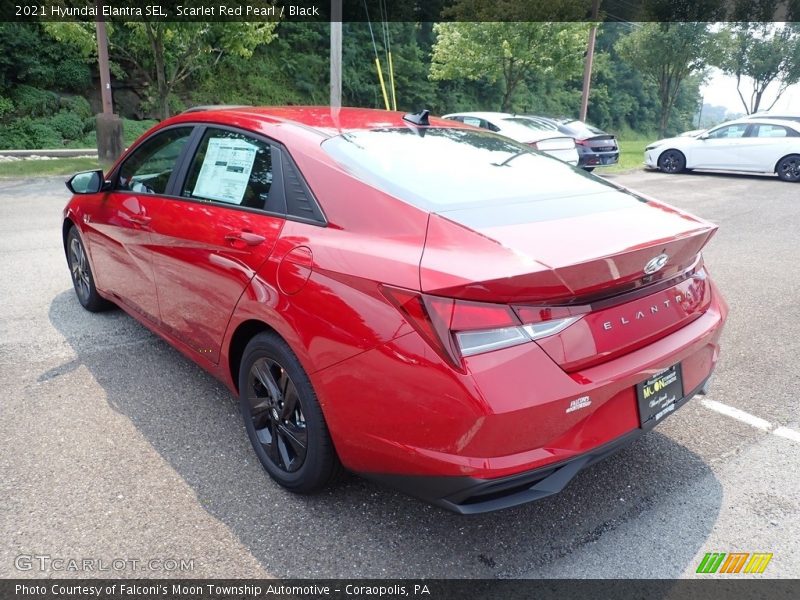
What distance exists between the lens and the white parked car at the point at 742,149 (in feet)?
47.4

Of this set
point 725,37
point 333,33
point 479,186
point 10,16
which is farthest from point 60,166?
point 725,37

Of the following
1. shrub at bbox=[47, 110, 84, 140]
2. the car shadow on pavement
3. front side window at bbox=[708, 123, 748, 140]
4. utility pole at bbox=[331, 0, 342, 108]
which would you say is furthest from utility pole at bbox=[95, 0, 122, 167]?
front side window at bbox=[708, 123, 748, 140]

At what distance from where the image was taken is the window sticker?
2902 mm

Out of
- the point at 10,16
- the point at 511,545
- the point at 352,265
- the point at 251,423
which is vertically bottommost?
the point at 511,545

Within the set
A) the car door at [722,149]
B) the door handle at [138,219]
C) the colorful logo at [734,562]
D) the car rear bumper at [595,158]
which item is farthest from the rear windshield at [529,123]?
the colorful logo at [734,562]

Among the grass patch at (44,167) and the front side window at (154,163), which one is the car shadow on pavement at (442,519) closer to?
the front side window at (154,163)

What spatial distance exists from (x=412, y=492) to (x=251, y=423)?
100 centimetres

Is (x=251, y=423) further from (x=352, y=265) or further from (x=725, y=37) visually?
(x=725, y=37)

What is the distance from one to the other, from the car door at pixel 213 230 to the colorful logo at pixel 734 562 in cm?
206

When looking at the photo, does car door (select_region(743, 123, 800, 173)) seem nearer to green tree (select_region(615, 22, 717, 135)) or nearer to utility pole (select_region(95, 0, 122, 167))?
utility pole (select_region(95, 0, 122, 167))

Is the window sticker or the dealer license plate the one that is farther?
the window sticker

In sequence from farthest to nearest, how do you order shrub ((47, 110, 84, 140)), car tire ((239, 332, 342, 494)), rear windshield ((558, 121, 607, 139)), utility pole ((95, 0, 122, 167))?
1. shrub ((47, 110, 84, 140))
2. rear windshield ((558, 121, 607, 139))
3. utility pole ((95, 0, 122, 167))
4. car tire ((239, 332, 342, 494))

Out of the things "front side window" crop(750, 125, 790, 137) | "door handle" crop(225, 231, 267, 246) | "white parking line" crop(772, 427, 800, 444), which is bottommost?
"white parking line" crop(772, 427, 800, 444)

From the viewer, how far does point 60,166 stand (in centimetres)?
1339
